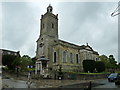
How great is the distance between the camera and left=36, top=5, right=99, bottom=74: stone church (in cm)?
3747

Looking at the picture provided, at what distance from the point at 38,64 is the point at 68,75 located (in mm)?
11847

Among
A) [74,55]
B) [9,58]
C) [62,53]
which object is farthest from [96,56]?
[9,58]

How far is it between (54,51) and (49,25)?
27.6 feet

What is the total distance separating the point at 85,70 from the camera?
38.5 metres

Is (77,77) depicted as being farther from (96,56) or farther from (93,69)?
(96,56)

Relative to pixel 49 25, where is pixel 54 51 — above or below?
below

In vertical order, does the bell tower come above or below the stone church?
above

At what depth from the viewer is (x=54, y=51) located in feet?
127

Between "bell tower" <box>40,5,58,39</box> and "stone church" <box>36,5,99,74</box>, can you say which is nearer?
"stone church" <box>36,5,99,74</box>

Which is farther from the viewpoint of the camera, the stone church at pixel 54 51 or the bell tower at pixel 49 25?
the bell tower at pixel 49 25

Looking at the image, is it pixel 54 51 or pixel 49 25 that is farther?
pixel 49 25

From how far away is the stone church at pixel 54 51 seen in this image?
37.5 m

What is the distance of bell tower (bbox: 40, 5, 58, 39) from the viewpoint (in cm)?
4058

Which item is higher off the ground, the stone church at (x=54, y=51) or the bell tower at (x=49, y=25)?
the bell tower at (x=49, y=25)
